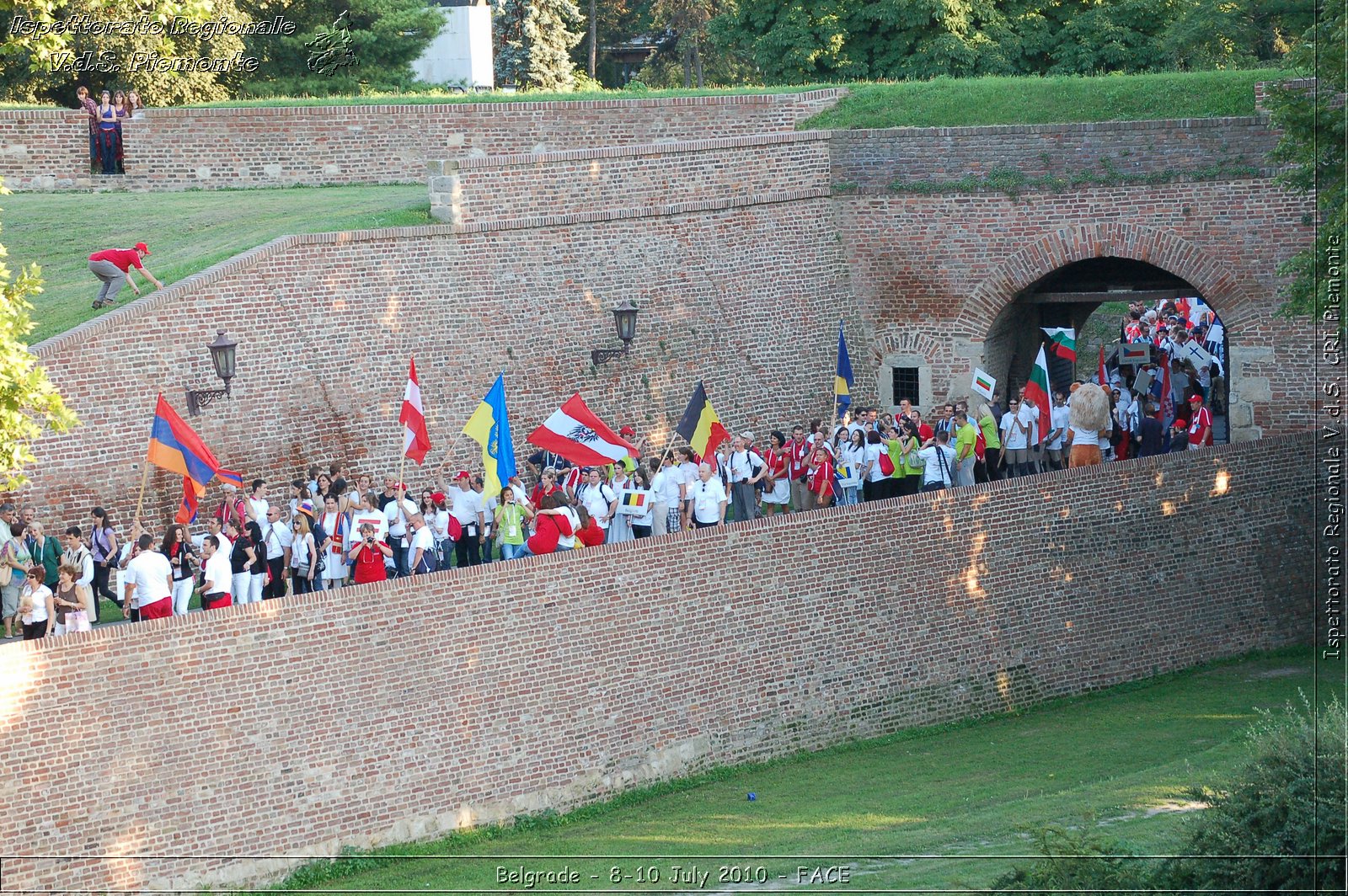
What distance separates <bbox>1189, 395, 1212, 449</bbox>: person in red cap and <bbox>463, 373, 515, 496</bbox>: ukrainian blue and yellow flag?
30.0 ft

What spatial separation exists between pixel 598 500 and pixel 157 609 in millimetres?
4753

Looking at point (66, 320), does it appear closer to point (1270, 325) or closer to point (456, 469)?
point (456, 469)

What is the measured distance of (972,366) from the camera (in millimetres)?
24547

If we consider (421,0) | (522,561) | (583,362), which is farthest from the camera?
(421,0)

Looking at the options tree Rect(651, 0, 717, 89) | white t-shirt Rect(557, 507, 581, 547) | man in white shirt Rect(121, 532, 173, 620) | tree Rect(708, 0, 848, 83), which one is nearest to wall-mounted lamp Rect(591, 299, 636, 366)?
white t-shirt Rect(557, 507, 581, 547)

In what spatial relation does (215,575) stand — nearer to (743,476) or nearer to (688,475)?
(688,475)

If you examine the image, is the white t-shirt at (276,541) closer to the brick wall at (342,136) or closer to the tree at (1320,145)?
the tree at (1320,145)

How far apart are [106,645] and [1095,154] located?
15.2m

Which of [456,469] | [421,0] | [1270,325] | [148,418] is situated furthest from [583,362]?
[421,0]

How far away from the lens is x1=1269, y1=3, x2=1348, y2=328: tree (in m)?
16.8

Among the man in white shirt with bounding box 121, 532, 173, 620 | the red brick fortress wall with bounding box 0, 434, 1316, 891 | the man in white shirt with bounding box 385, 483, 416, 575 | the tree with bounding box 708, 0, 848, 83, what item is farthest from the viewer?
the tree with bounding box 708, 0, 848, 83

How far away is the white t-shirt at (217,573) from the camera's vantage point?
15477mm

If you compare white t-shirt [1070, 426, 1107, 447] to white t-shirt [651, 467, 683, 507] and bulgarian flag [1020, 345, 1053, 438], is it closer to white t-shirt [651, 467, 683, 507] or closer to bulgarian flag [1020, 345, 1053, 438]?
bulgarian flag [1020, 345, 1053, 438]

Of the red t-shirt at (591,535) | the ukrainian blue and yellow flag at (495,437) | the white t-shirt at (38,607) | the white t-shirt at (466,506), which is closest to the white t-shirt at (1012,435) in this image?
the red t-shirt at (591,535)
